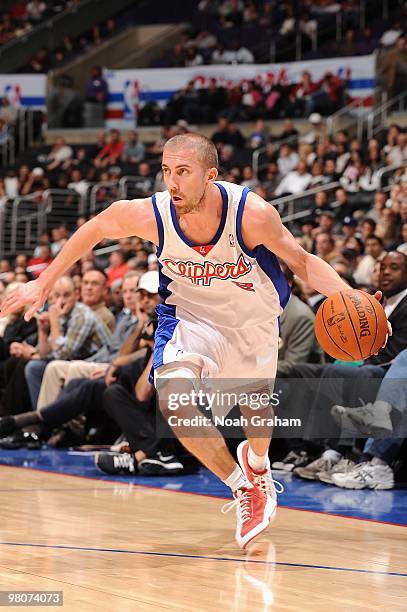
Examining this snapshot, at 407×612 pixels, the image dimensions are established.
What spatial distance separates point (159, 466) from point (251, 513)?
8.72 ft

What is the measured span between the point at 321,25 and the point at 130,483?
15.5m

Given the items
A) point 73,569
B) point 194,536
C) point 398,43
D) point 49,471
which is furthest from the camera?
point 398,43

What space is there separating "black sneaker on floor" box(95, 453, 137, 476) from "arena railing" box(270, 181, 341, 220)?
768 cm

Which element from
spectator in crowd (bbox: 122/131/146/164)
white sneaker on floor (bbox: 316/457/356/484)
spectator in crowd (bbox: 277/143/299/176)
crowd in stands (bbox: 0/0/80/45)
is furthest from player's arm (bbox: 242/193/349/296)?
crowd in stands (bbox: 0/0/80/45)

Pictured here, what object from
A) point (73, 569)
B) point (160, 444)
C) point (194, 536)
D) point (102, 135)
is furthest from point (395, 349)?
point (102, 135)

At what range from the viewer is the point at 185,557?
181 inches

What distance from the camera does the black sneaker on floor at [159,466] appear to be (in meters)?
7.57

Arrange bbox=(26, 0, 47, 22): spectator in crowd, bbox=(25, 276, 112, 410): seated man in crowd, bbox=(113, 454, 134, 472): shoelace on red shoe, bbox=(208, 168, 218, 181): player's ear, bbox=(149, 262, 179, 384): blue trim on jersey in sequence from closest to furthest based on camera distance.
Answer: bbox=(208, 168, 218, 181): player's ear → bbox=(149, 262, 179, 384): blue trim on jersey → bbox=(113, 454, 134, 472): shoelace on red shoe → bbox=(25, 276, 112, 410): seated man in crowd → bbox=(26, 0, 47, 22): spectator in crowd

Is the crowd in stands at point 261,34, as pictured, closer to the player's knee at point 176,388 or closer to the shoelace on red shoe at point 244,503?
the shoelace on red shoe at point 244,503

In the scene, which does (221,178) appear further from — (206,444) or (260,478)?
(206,444)

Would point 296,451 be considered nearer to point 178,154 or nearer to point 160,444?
point 160,444

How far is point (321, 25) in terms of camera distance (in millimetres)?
20938

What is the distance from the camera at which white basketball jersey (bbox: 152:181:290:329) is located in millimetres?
4914

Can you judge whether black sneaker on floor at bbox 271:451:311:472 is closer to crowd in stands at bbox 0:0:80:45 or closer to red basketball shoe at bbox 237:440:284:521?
red basketball shoe at bbox 237:440:284:521
